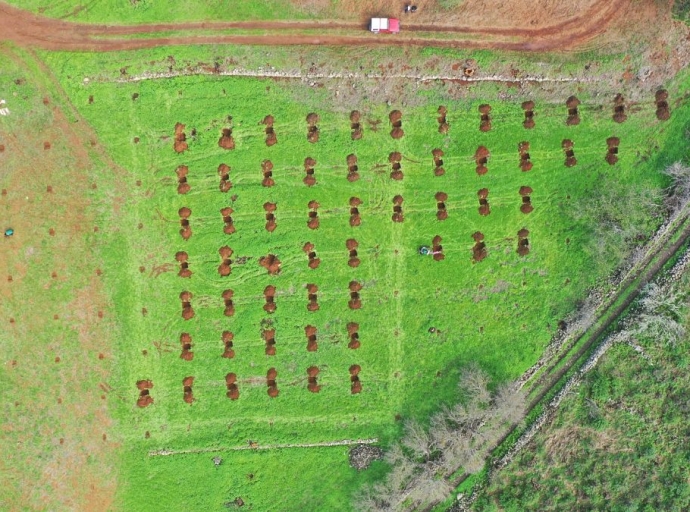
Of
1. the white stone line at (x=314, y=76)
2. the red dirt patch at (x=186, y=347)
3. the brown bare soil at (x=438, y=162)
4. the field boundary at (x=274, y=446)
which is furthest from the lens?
the brown bare soil at (x=438, y=162)

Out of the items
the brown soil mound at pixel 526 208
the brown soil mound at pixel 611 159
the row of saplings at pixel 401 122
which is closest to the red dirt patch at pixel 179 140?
the row of saplings at pixel 401 122

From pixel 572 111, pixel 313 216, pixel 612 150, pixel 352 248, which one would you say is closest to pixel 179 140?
pixel 313 216

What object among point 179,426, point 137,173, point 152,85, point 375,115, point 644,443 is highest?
point 152,85

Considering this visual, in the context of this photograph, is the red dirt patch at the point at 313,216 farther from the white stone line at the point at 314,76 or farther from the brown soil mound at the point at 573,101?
the brown soil mound at the point at 573,101

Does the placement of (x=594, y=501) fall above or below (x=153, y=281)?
below

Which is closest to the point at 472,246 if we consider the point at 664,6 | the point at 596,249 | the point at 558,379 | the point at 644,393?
the point at 596,249

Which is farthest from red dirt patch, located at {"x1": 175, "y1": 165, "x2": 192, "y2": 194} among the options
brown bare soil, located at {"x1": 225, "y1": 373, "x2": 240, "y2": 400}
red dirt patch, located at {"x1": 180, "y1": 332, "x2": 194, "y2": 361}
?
brown bare soil, located at {"x1": 225, "y1": 373, "x2": 240, "y2": 400}

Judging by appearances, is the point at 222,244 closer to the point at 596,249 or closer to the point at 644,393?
the point at 596,249

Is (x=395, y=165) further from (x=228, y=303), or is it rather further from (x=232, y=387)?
(x=232, y=387)
